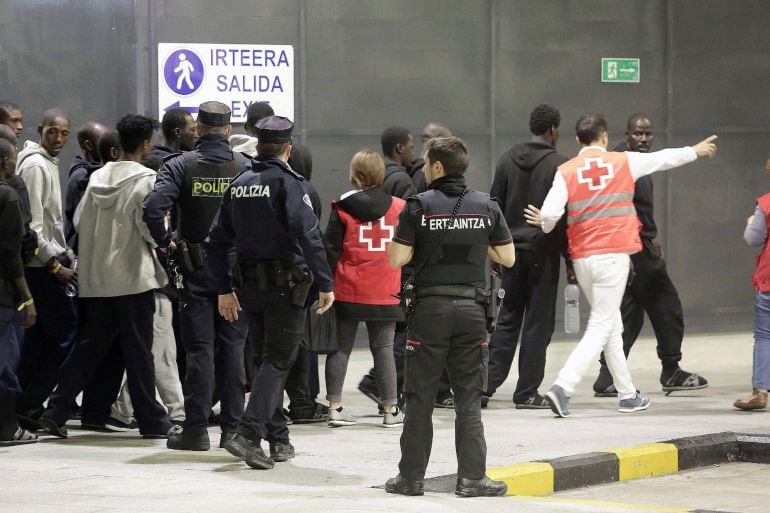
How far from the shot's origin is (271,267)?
8.47m

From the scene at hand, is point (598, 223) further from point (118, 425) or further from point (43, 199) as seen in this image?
point (43, 199)

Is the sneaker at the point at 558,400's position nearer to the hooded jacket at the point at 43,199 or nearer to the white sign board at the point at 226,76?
the hooded jacket at the point at 43,199

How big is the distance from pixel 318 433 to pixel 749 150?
8.21 m

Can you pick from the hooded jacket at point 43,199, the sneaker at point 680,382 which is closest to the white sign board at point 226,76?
the hooded jacket at point 43,199

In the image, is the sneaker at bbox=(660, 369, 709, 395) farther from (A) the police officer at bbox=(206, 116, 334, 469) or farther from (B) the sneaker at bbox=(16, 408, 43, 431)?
(B) the sneaker at bbox=(16, 408, 43, 431)

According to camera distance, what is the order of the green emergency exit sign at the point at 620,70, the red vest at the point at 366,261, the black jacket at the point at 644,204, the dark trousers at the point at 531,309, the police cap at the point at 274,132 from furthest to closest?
the green emergency exit sign at the point at 620,70 → the black jacket at the point at 644,204 → the dark trousers at the point at 531,309 → the red vest at the point at 366,261 → the police cap at the point at 274,132

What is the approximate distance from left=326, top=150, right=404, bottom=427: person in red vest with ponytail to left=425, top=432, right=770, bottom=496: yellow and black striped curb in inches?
77.7

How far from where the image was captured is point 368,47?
15.1 meters

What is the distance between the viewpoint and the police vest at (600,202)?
420 inches

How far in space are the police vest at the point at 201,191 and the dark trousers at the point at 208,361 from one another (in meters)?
0.42

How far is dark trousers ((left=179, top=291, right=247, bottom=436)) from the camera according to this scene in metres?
9.03

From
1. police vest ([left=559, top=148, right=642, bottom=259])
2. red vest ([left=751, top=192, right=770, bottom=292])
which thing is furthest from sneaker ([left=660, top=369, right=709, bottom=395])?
police vest ([left=559, top=148, right=642, bottom=259])

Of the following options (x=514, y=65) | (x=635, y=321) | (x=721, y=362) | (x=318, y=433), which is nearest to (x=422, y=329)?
(x=318, y=433)

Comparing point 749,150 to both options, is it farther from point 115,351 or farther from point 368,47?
point 115,351
